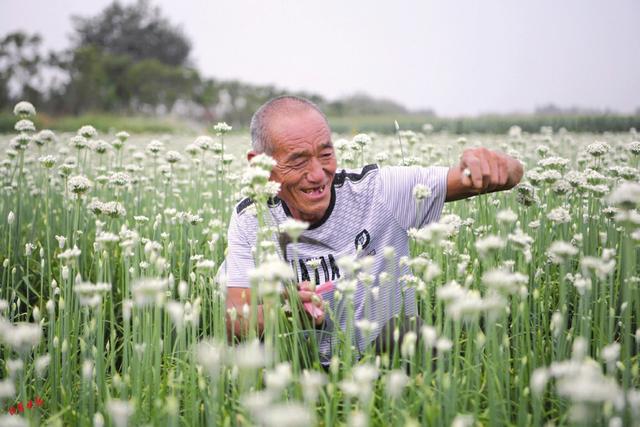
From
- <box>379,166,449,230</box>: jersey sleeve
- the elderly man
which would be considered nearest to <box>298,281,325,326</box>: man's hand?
the elderly man

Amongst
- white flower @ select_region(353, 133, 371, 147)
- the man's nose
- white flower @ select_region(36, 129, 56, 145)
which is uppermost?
white flower @ select_region(36, 129, 56, 145)

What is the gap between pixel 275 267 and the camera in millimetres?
1655

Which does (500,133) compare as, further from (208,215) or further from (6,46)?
(6,46)

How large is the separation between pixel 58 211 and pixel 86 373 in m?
4.56

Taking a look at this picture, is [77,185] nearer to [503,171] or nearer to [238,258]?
[238,258]

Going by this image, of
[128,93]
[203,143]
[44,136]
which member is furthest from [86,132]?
[128,93]

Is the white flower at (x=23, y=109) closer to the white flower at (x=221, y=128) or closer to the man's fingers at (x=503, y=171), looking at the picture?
the white flower at (x=221, y=128)

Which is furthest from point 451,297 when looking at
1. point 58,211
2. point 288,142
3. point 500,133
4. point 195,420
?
point 500,133

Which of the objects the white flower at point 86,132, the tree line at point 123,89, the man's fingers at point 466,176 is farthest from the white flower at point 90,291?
the tree line at point 123,89

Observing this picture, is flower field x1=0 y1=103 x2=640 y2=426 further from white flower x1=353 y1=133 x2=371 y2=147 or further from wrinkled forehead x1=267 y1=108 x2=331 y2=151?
wrinkled forehead x1=267 y1=108 x2=331 y2=151

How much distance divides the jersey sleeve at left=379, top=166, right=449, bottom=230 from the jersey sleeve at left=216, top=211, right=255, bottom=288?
2.96ft

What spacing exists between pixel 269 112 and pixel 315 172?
477 millimetres

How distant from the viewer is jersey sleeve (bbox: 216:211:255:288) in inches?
121

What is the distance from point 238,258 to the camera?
319cm
